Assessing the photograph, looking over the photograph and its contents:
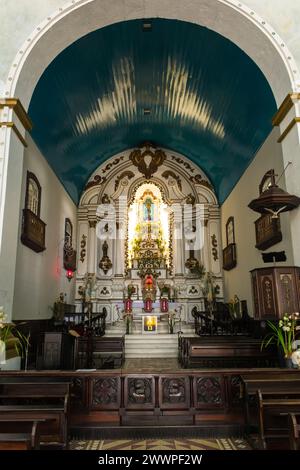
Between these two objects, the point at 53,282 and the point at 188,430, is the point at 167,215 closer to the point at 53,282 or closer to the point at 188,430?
the point at 53,282

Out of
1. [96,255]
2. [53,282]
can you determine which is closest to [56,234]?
[53,282]

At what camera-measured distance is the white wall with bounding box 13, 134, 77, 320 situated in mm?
7988

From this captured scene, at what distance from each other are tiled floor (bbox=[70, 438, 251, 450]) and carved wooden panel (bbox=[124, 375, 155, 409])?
44cm

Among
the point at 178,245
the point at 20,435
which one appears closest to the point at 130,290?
the point at 178,245

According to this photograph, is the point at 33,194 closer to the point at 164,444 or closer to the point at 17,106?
the point at 17,106

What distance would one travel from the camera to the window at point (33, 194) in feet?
27.0

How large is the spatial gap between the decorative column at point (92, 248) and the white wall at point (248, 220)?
5.02m

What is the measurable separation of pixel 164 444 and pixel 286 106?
501 centimetres

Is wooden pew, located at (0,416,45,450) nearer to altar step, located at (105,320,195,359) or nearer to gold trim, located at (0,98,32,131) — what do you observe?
gold trim, located at (0,98,32,131)

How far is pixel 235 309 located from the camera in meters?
11.0

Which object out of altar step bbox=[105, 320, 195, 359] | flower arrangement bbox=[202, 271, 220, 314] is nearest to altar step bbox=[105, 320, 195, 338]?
altar step bbox=[105, 320, 195, 359]

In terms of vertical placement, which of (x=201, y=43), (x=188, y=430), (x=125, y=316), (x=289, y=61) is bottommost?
(x=188, y=430)

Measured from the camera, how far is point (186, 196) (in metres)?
14.4

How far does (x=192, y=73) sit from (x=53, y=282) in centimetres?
701
